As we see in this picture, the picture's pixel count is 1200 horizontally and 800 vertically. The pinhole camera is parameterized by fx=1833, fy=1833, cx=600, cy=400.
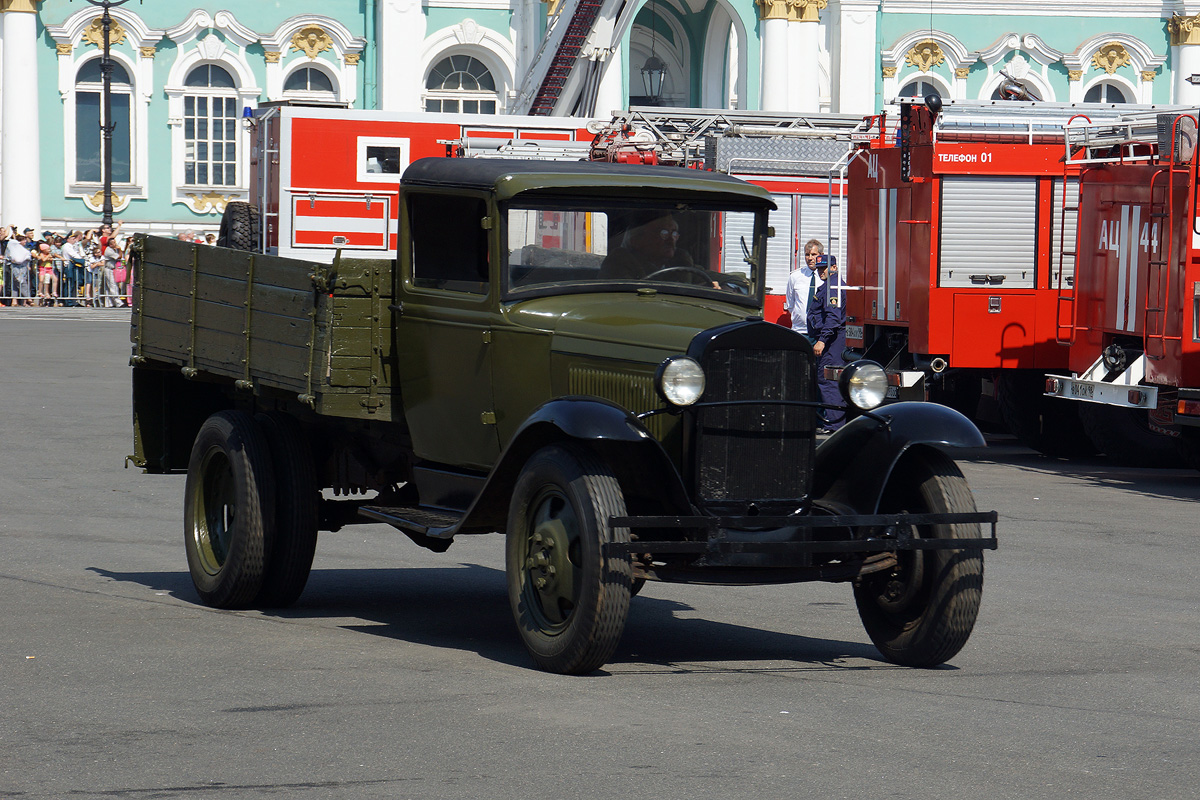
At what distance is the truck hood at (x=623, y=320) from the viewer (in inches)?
284

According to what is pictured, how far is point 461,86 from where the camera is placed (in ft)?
142

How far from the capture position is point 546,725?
6094 mm

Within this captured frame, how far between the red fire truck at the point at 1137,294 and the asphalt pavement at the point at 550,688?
3.51 meters

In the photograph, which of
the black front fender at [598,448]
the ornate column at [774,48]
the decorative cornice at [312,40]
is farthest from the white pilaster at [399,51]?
the black front fender at [598,448]

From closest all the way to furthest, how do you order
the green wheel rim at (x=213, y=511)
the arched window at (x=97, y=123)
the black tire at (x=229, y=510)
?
the black tire at (x=229, y=510) → the green wheel rim at (x=213, y=511) → the arched window at (x=97, y=123)

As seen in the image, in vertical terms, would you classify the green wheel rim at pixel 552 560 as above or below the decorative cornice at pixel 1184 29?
below

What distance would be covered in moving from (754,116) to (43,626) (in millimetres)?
16787

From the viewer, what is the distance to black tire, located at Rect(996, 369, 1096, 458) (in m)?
16.8

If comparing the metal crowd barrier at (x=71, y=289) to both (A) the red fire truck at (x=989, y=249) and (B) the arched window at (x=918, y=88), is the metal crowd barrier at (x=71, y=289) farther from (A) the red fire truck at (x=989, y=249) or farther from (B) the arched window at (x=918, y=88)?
(A) the red fire truck at (x=989, y=249)

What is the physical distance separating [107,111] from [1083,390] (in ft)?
90.2

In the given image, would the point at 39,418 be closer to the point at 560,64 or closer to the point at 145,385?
the point at 145,385

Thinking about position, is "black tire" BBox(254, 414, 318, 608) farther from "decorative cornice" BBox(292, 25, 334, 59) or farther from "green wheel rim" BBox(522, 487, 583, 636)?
"decorative cornice" BBox(292, 25, 334, 59)

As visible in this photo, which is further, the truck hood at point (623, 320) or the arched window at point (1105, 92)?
the arched window at point (1105, 92)

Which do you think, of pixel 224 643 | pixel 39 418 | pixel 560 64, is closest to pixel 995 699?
pixel 224 643
